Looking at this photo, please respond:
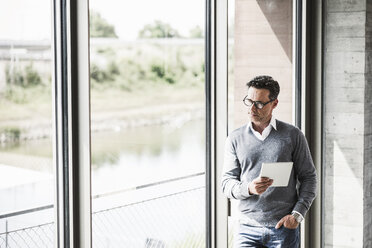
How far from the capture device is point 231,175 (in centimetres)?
318

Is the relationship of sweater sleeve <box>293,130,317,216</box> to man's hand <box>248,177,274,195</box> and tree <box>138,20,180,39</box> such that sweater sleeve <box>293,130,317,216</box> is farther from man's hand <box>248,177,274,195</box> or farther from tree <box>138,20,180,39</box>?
tree <box>138,20,180,39</box>

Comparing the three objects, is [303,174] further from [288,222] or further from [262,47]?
[262,47]

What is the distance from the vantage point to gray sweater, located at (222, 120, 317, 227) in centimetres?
315

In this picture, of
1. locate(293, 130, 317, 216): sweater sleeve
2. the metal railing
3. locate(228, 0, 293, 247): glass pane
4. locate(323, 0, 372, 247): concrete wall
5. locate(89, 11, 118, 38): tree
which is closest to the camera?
the metal railing

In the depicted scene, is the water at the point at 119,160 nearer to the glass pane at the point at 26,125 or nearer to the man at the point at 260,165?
the glass pane at the point at 26,125

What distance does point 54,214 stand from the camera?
2496 mm

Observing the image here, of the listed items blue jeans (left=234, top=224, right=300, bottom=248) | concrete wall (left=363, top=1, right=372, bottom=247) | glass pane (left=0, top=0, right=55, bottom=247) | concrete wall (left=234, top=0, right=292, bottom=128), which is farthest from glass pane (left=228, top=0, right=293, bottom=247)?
glass pane (left=0, top=0, right=55, bottom=247)

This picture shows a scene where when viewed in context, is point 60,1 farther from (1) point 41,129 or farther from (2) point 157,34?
(2) point 157,34

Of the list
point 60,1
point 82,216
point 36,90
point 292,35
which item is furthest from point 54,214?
point 292,35

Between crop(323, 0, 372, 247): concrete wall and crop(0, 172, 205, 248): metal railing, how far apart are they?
6.10 feet

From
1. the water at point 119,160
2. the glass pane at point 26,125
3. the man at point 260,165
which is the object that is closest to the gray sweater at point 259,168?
the man at point 260,165

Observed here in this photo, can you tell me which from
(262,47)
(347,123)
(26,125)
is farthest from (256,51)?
(26,125)

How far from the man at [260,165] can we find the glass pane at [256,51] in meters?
0.16

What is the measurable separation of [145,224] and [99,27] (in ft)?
3.34
